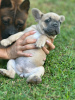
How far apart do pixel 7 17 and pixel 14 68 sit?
129 cm

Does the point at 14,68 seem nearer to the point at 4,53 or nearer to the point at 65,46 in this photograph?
the point at 4,53

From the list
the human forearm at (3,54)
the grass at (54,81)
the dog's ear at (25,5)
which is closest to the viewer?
the grass at (54,81)

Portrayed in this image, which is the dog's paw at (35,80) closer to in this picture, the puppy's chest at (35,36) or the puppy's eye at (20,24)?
the puppy's chest at (35,36)

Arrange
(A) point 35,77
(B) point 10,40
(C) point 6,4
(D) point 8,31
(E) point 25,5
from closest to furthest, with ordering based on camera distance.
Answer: (A) point 35,77 → (B) point 10,40 → (D) point 8,31 → (C) point 6,4 → (E) point 25,5

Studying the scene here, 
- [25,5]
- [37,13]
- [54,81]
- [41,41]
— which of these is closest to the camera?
[54,81]

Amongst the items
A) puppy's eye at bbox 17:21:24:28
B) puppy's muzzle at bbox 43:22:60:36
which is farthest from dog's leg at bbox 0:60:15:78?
puppy's eye at bbox 17:21:24:28

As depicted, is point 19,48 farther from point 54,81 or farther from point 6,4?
point 6,4

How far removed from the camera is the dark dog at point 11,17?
3.83 meters

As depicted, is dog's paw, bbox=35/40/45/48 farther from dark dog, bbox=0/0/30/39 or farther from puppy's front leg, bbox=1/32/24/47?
dark dog, bbox=0/0/30/39

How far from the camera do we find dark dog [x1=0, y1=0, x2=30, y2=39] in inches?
151

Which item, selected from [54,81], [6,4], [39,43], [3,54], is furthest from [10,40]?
[6,4]

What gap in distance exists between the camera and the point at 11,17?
3.83 meters

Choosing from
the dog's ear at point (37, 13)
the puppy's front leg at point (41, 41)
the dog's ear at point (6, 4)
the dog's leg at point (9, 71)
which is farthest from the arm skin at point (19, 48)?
the dog's ear at point (6, 4)

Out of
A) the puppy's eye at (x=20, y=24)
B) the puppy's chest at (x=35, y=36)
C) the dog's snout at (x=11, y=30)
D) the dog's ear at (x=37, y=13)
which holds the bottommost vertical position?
the puppy's chest at (x=35, y=36)
